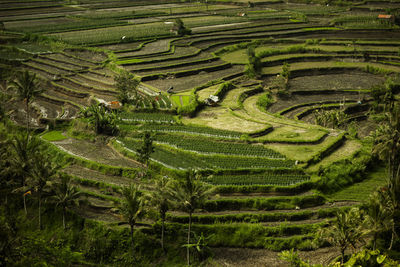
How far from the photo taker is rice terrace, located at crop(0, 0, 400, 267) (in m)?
29.8

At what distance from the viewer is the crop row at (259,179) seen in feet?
118

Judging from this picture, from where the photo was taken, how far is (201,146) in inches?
A: 1681

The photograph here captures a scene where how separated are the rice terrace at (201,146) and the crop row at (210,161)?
0.63ft

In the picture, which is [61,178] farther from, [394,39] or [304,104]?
[394,39]

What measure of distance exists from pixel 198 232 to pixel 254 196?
20.6 ft

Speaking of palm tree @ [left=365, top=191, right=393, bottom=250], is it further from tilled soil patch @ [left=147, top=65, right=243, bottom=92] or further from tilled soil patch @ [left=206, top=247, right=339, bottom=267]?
tilled soil patch @ [left=147, top=65, right=243, bottom=92]

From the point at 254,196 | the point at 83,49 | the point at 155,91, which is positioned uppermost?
the point at 83,49

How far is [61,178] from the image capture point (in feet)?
113

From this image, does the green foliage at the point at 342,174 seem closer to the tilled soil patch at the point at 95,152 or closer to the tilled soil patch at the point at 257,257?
the tilled soil patch at the point at 257,257

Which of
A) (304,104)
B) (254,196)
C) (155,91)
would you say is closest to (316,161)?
(254,196)

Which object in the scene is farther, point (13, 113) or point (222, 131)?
point (13, 113)

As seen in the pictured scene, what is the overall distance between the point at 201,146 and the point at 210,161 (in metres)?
3.59

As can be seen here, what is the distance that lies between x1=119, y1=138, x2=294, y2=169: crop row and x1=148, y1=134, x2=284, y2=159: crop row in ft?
3.45

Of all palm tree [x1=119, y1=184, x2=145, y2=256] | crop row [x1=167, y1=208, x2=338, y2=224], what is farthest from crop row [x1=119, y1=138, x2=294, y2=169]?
palm tree [x1=119, y1=184, x2=145, y2=256]
